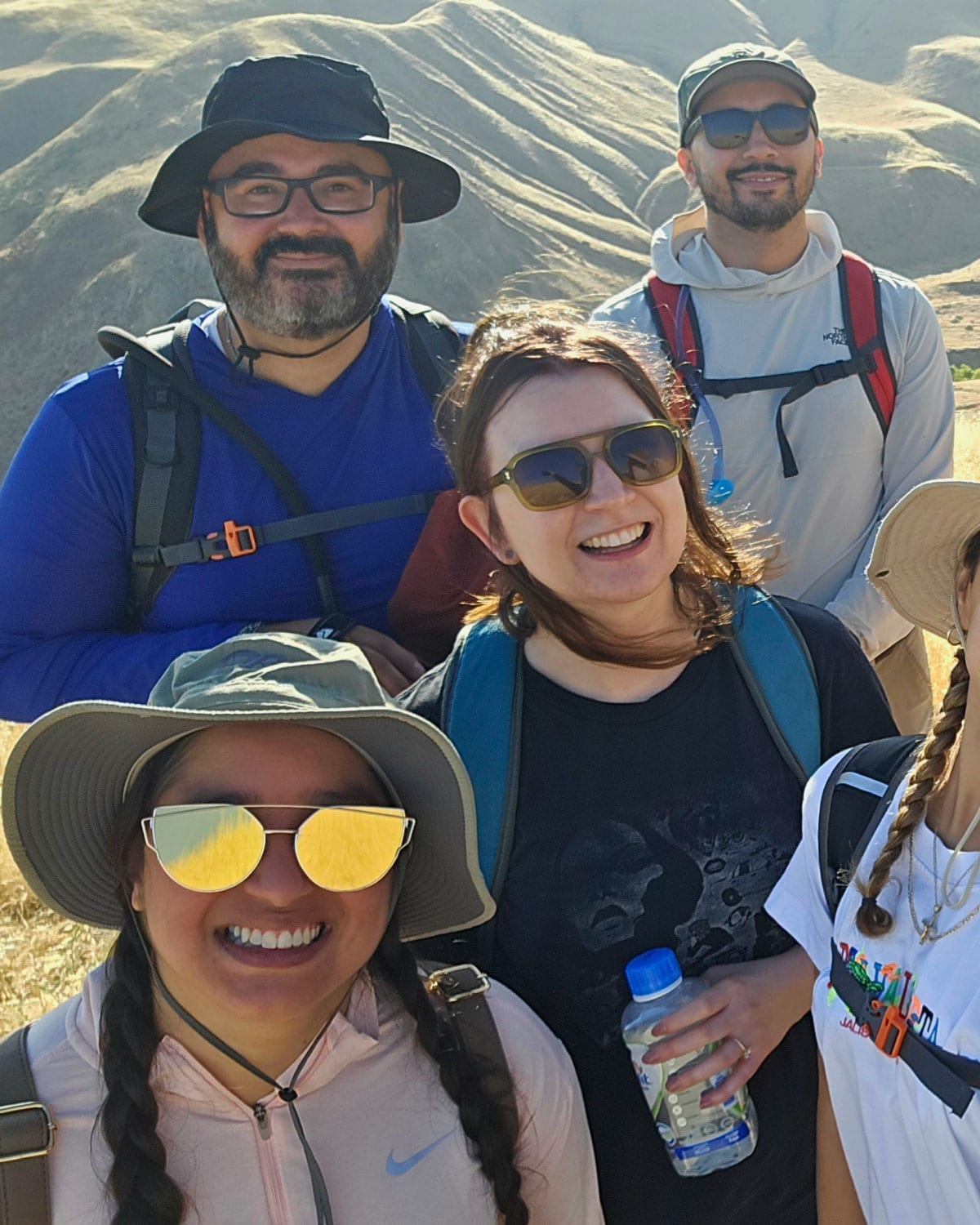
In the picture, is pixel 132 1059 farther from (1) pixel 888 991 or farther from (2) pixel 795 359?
(2) pixel 795 359

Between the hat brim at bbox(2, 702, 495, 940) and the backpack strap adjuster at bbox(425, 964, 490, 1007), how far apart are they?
3.8 inches

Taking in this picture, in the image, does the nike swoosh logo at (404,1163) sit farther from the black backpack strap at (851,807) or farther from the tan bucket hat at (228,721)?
the black backpack strap at (851,807)

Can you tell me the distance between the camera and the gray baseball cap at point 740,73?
4.04 meters

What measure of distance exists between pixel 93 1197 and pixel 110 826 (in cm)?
59

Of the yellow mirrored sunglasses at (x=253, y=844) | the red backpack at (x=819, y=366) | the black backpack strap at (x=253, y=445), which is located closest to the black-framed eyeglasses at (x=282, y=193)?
the black backpack strap at (x=253, y=445)

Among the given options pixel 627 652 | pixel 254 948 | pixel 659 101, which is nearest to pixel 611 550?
pixel 627 652

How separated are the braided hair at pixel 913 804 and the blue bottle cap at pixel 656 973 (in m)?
0.41

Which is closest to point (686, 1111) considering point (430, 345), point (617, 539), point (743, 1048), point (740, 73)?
point (743, 1048)

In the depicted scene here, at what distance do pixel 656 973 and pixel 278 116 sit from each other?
2.44 meters

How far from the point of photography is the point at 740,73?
4.04m

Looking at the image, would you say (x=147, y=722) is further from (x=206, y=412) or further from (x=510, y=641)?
(x=206, y=412)

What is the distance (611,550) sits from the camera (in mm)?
2354

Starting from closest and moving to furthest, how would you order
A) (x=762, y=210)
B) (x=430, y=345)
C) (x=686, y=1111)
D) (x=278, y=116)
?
1. (x=686, y=1111)
2. (x=278, y=116)
3. (x=430, y=345)
4. (x=762, y=210)

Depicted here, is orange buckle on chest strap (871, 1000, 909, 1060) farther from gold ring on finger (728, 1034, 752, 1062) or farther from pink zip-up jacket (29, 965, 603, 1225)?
pink zip-up jacket (29, 965, 603, 1225)
